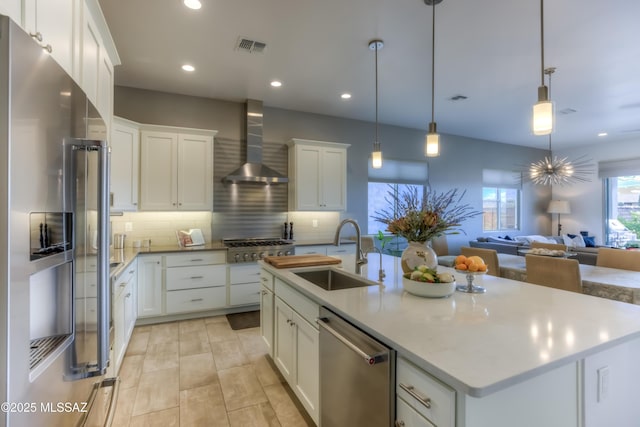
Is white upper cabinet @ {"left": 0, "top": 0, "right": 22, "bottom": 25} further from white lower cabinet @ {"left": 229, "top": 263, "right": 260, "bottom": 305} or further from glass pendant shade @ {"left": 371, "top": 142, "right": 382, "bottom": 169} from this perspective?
A: white lower cabinet @ {"left": 229, "top": 263, "right": 260, "bottom": 305}

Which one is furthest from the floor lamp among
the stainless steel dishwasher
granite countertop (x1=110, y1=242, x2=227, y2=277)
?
the stainless steel dishwasher

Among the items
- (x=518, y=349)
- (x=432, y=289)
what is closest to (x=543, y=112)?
(x=432, y=289)

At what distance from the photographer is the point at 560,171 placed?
526 centimetres

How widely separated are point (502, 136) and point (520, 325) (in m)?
6.66

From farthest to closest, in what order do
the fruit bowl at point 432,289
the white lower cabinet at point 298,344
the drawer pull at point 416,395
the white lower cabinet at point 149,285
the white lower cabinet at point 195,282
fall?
the white lower cabinet at point 195,282 → the white lower cabinet at point 149,285 → the white lower cabinet at point 298,344 → the fruit bowl at point 432,289 → the drawer pull at point 416,395

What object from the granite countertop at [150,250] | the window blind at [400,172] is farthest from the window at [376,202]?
the granite countertop at [150,250]

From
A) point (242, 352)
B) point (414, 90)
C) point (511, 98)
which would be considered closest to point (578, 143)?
point (511, 98)

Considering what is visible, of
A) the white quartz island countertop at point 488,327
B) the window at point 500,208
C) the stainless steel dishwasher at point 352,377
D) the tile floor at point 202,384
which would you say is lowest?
the tile floor at point 202,384

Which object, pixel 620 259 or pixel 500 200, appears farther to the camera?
pixel 500 200

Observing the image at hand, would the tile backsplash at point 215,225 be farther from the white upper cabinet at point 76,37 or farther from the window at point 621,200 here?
the window at point 621,200

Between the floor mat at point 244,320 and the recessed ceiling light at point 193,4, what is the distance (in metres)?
3.21

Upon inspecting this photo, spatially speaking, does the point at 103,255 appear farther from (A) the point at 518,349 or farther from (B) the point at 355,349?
(A) the point at 518,349

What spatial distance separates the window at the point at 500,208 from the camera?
7.20 meters

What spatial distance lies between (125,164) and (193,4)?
80.7 inches
